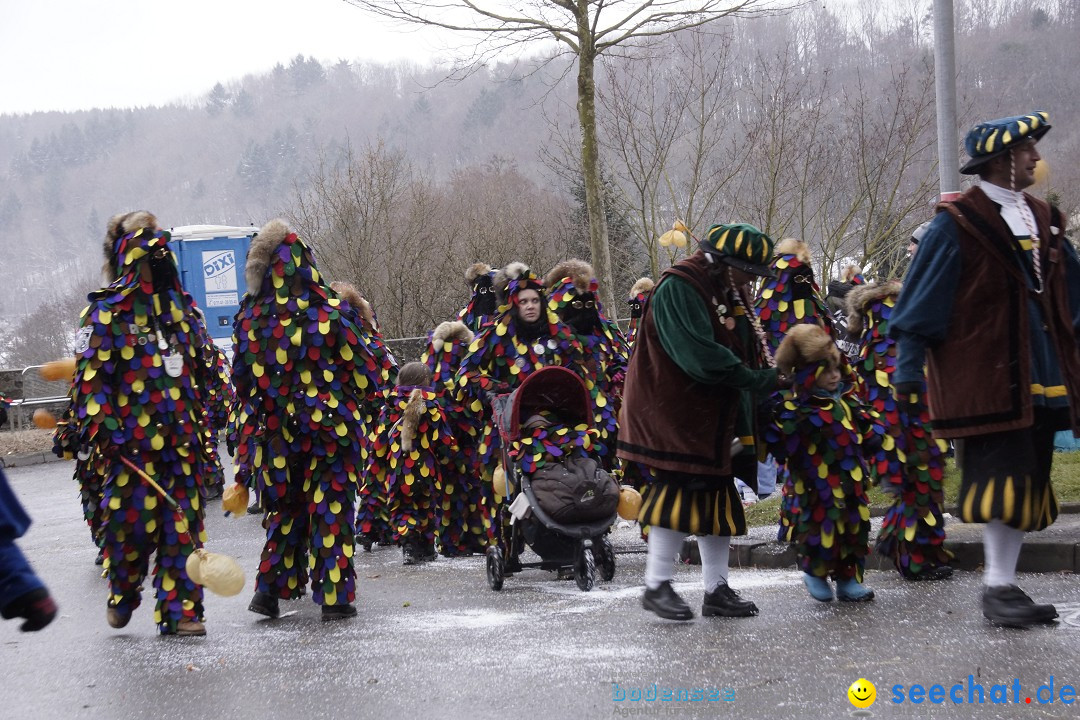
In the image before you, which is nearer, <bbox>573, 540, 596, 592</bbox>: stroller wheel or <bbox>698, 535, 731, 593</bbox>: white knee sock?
<bbox>698, 535, 731, 593</bbox>: white knee sock

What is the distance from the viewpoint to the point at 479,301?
11305mm

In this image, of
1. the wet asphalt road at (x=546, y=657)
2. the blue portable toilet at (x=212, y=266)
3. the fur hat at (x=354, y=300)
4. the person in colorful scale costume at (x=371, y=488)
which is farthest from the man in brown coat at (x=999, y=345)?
the blue portable toilet at (x=212, y=266)

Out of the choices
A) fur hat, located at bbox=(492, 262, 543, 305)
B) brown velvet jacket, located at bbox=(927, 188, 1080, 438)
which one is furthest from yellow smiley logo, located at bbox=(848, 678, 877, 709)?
fur hat, located at bbox=(492, 262, 543, 305)

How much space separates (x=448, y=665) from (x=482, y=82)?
100686 millimetres

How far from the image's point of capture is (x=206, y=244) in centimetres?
2597

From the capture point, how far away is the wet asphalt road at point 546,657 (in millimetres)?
4840

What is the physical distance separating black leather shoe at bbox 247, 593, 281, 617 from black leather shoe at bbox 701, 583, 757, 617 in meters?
2.43

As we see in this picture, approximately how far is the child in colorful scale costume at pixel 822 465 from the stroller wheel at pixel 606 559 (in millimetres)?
1666

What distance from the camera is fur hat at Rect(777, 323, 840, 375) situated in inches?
248

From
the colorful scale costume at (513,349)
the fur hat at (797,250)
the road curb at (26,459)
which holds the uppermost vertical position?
the fur hat at (797,250)

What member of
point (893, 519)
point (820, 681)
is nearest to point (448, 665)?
point (820, 681)

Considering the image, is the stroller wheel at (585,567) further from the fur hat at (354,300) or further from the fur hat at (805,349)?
the fur hat at (354,300)

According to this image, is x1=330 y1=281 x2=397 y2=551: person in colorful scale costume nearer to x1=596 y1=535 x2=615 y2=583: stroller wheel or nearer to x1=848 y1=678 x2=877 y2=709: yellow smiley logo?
x1=596 y1=535 x2=615 y2=583: stroller wheel

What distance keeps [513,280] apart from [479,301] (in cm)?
273
